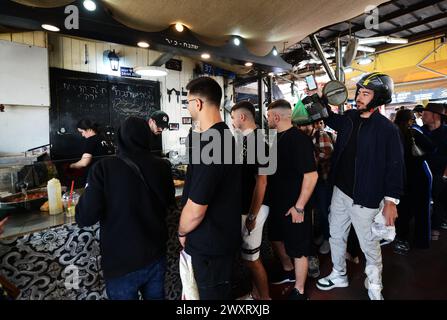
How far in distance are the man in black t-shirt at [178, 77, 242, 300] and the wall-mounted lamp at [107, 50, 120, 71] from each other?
13.0ft

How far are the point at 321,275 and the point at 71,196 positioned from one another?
2.58 m

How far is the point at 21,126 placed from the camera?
13.0 ft

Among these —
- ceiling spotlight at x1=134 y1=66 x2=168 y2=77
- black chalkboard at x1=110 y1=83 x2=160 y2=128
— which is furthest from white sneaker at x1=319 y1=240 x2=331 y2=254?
A: black chalkboard at x1=110 y1=83 x2=160 y2=128

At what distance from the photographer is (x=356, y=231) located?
225cm

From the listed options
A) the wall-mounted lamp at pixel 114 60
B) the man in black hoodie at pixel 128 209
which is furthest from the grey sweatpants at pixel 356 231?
the wall-mounted lamp at pixel 114 60

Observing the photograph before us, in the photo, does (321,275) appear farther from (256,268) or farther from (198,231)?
(198,231)

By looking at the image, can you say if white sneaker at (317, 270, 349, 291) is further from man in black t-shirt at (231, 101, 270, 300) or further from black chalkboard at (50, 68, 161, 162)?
black chalkboard at (50, 68, 161, 162)

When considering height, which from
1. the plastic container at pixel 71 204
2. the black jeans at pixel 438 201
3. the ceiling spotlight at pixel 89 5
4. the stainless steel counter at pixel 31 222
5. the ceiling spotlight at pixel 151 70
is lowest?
the black jeans at pixel 438 201

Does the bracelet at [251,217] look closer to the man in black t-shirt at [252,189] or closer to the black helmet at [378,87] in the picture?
the man in black t-shirt at [252,189]

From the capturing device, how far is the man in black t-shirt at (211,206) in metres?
1.36

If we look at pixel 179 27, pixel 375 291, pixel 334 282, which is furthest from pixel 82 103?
pixel 375 291

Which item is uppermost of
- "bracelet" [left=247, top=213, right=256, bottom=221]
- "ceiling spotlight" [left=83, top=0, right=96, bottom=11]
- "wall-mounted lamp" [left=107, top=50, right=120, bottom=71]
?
"wall-mounted lamp" [left=107, top=50, right=120, bottom=71]

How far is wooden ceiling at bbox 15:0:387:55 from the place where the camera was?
2.56 metres

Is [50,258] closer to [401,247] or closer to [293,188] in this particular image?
[293,188]
